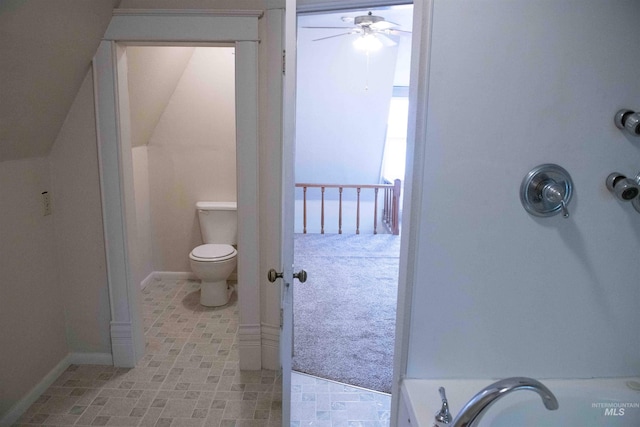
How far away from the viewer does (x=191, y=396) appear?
227cm

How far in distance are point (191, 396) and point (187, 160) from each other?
A: 76.1 inches

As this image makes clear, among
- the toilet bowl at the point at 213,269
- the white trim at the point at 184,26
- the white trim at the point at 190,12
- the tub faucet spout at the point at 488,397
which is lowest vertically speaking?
the toilet bowl at the point at 213,269

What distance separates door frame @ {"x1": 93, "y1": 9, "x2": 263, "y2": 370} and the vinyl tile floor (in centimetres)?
14

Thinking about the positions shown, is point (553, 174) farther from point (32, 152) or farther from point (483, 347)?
point (32, 152)

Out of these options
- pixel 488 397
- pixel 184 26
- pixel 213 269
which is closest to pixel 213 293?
pixel 213 269

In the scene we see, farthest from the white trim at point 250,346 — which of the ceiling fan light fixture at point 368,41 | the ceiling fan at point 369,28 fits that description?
the ceiling fan light fixture at point 368,41

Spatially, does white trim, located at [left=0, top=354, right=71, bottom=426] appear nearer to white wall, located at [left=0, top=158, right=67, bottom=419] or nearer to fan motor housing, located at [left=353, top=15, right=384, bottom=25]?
white wall, located at [left=0, top=158, right=67, bottom=419]

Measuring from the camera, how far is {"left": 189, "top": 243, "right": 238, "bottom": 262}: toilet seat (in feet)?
10.3

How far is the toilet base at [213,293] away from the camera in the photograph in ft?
Result: 10.8

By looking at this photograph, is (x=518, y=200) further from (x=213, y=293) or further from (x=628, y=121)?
(x=213, y=293)

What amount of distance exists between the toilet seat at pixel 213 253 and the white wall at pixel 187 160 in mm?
454

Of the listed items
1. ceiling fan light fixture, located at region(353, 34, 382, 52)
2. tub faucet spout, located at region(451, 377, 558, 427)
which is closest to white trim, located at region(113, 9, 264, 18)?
ceiling fan light fixture, located at region(353, 34, 382, 52)

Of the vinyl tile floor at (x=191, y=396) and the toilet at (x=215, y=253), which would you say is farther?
the toilet at (x=215, y=253)

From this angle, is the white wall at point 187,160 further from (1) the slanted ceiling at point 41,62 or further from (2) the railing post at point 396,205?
(2) the railing post at point 396,205
